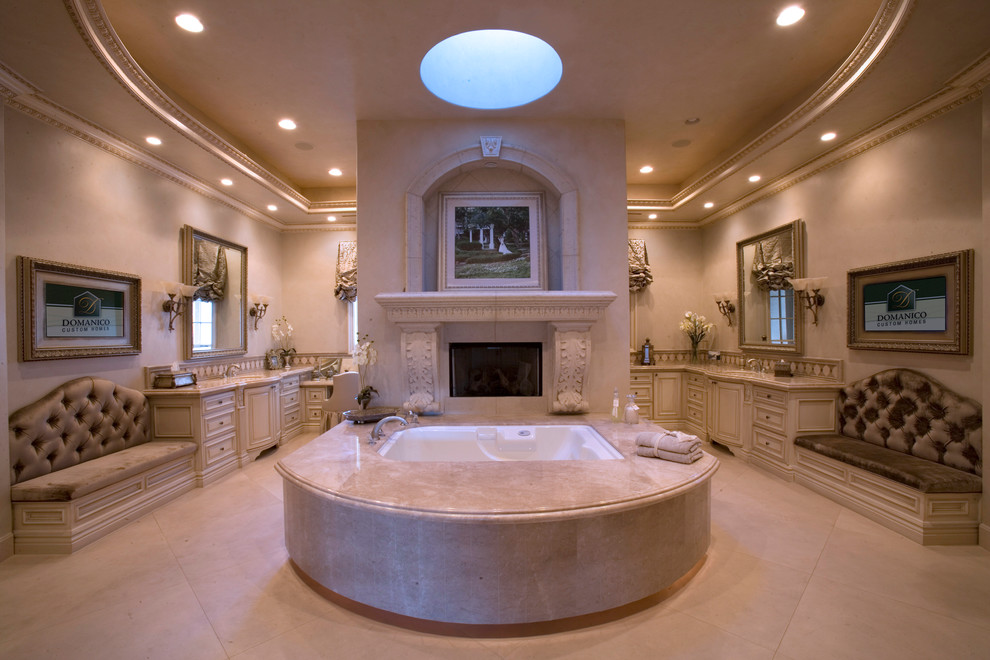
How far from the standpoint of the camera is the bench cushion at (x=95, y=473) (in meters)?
2.46

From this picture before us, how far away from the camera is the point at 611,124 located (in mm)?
3664

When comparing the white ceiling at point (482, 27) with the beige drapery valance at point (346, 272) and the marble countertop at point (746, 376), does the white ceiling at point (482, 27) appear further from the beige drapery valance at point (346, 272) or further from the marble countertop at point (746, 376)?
the marble countertop at point (746, 376)

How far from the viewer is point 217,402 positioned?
3775 millimetres

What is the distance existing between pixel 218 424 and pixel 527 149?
12.3 feet

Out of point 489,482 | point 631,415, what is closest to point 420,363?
point 489,482

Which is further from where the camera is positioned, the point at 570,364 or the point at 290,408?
the point at 290,408

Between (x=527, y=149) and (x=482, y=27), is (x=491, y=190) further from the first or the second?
(x=482, y=27)

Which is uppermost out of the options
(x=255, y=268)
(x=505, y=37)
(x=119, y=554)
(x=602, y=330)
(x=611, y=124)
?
(x=505, y=37)

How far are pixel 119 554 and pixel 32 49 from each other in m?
2.89

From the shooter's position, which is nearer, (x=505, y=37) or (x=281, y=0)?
(x=281, y=0)

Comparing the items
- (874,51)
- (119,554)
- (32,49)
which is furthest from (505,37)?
(119,554)

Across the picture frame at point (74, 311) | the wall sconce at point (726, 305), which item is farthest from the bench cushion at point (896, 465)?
the picture frame at point (74, 311)

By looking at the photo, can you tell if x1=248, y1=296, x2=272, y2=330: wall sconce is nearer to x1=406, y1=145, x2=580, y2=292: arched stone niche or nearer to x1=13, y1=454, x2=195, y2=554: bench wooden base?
x1=13, y1=454, x2=195, y2=554: bench wooden base

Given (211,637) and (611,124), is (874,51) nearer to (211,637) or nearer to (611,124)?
(611,124)
